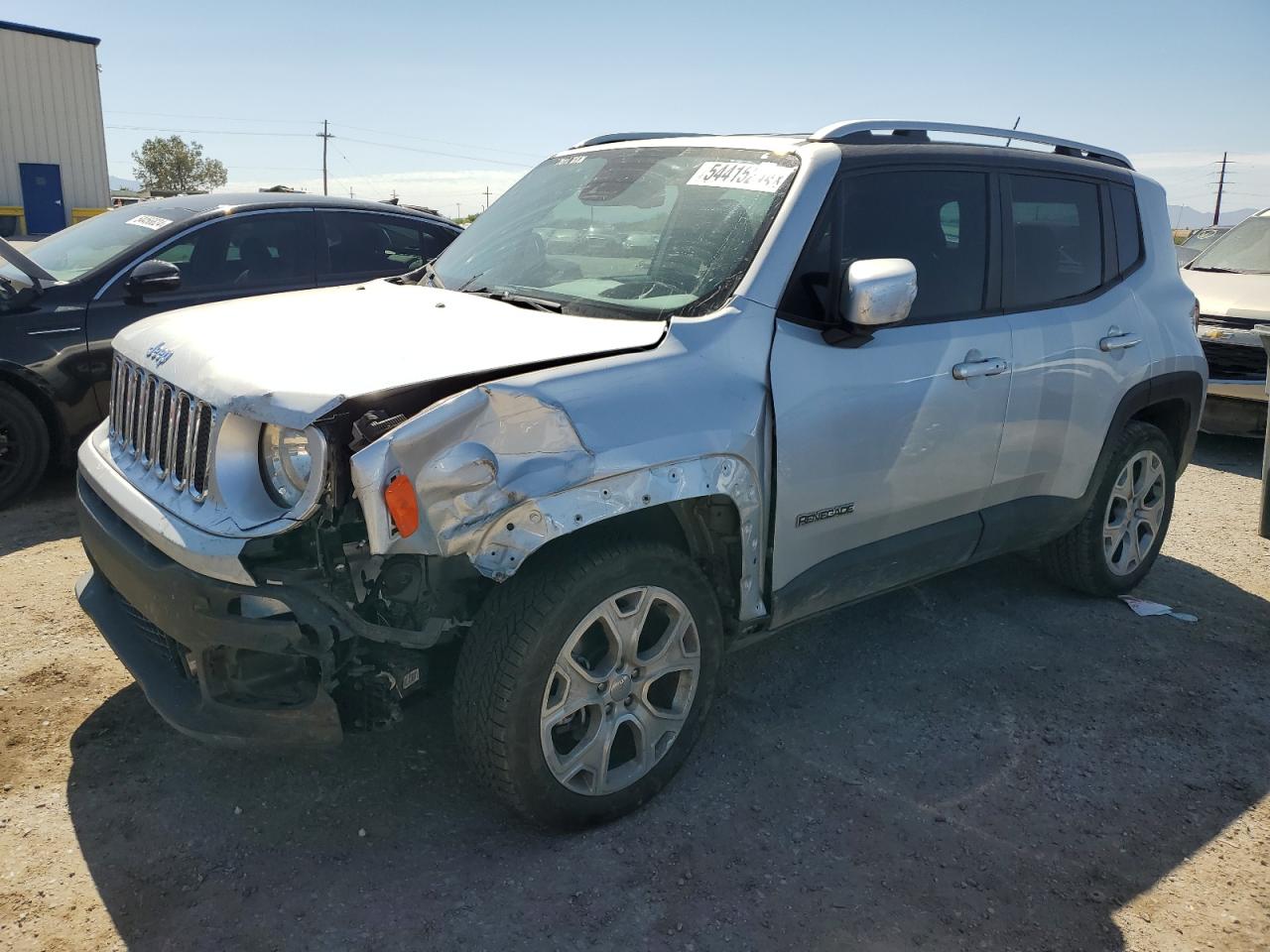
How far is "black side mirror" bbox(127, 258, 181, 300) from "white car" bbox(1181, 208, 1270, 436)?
6.69 m

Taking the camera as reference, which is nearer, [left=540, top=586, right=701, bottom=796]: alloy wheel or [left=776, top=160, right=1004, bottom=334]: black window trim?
[left=540, top=586, right=701, bottom=796]: alloy wheel

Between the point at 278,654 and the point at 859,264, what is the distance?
2.04m

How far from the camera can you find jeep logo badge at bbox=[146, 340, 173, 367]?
9.95 feet

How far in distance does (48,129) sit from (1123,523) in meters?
35.3

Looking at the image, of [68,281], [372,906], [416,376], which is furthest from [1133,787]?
[68,281]

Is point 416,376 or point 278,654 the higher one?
point 416,376

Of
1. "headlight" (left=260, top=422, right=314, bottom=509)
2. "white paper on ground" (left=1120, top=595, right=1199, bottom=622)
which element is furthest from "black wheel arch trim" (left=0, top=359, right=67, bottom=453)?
"white paper on ground" (left=1120, top=595, right=1199, bottom=622)

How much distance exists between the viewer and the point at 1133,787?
3326 mm

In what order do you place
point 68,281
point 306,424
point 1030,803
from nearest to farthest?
point 306,424 → point 1030,803 → point 68,281

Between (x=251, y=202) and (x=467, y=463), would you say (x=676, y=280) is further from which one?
(x=251, y=202)

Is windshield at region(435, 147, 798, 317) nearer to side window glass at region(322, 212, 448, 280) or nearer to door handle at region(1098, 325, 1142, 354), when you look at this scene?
door handle at region(1098, 325, 1142, 354)

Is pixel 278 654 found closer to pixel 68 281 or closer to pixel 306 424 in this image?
pixel 306 424

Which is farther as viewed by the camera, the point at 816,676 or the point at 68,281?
the point at 68,281

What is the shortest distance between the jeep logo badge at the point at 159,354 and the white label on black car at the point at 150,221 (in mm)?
3393
